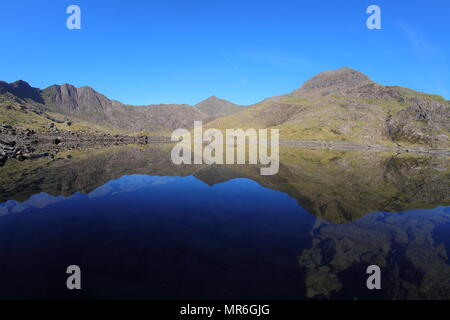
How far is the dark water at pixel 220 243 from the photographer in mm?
9547

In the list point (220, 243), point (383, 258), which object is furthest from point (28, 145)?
point (383, 258)

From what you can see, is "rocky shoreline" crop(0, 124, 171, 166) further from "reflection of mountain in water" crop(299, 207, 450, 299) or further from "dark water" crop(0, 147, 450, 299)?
"reflection of mountain in water" crop(299, 207, 450, 299)

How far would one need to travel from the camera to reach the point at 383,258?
12.4m

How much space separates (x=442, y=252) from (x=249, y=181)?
2181 cm

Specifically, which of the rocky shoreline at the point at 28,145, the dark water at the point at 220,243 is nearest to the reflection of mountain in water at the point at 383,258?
the dark water at the point at 220,243

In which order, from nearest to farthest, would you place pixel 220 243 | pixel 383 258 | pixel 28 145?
pixel 383 258
pixel 220 243
pixel 28 145

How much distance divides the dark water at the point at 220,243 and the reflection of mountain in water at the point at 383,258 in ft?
0.20

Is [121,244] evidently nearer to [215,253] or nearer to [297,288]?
[215,253]

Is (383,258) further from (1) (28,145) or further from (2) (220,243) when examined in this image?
(1) (28,145)

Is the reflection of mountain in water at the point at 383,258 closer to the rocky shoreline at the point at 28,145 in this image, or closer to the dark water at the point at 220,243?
the dark water at the point at 220,243

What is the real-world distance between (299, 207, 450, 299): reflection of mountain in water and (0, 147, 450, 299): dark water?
0.20 ft

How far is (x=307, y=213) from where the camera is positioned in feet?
63.2

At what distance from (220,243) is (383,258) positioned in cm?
872
